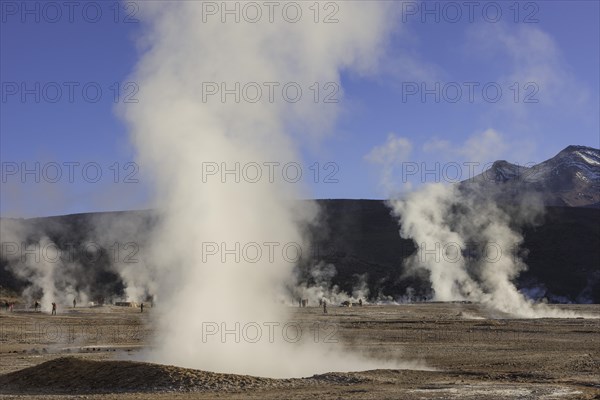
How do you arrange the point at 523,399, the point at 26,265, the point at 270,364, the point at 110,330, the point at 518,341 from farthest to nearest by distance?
the point at 26,265 → the point at 110,330 → the point at 518,341 → the point at 270,364 → the point at 523,399

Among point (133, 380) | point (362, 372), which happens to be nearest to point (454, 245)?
point (362, 372)

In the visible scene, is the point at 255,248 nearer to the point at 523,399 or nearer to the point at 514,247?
the point at 523,399

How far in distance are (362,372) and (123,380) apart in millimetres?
6306

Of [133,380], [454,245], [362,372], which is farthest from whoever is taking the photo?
[454,245]

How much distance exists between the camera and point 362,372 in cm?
1978

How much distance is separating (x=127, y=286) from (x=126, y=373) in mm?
71164

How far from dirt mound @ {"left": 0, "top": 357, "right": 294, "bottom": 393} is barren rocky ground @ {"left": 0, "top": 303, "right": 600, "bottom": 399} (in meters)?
0.02

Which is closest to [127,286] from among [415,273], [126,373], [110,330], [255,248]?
[415,273]

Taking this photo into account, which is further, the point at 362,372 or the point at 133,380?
the point at 362,372

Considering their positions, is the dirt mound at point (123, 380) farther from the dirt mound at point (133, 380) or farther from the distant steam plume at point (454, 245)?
the distant steam plume at point (454, 245)

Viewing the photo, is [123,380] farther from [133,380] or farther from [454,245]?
[454,245]

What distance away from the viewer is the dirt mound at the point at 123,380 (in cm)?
1716

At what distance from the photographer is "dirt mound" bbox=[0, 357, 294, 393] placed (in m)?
17.2

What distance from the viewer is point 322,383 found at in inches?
707
